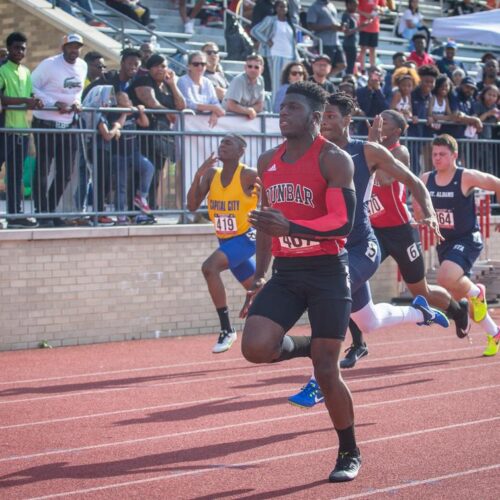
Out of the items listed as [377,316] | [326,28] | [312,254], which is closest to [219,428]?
[377,316]

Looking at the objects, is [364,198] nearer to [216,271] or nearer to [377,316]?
[377,316]

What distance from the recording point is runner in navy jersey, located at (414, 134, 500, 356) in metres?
11.4

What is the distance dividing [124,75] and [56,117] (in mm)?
1269

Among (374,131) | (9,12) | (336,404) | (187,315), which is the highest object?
(9,12)

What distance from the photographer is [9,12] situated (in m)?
19.8

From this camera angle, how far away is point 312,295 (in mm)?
6547

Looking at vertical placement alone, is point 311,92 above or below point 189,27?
below

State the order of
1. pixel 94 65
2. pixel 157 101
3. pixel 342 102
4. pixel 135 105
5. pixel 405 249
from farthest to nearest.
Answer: pixel 94 65, pixel 157 101, pixel 135 105, pixel 405 249, pixel 342 102

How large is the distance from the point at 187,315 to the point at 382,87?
5818 mm

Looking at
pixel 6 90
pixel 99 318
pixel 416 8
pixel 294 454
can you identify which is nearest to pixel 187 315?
pixel 99 318

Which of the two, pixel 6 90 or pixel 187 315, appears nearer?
pixel 6 90

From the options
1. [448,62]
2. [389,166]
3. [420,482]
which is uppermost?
[448,62]

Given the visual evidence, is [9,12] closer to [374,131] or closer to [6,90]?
[6,90]

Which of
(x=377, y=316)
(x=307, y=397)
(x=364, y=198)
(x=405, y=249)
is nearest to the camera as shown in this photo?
(x=307, y=397)
